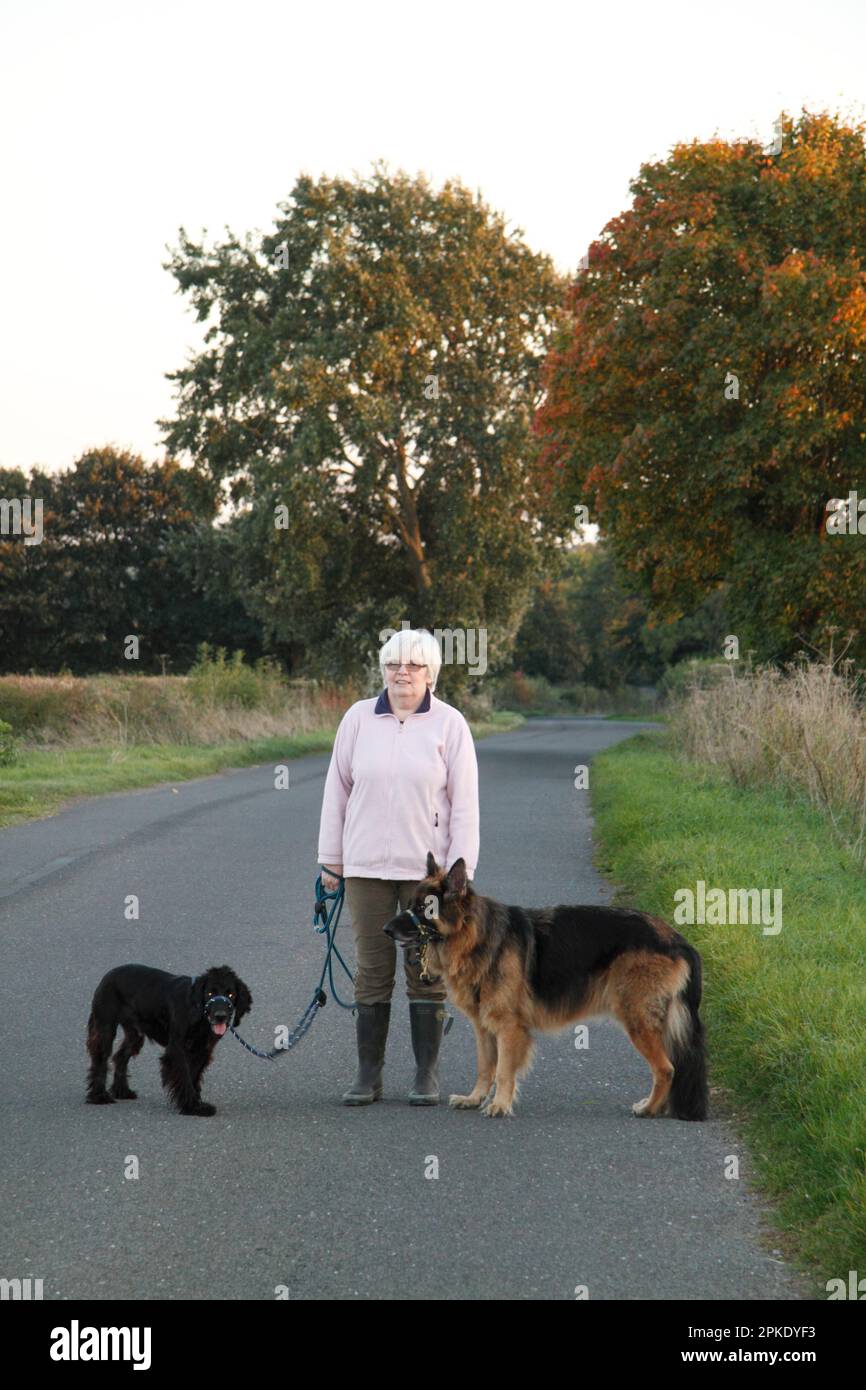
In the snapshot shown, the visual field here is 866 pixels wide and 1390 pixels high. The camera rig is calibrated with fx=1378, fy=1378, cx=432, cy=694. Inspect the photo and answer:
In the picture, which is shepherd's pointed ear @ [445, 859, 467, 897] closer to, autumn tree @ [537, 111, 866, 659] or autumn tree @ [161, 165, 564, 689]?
autumn tree @ [537, 111, 866, 659]

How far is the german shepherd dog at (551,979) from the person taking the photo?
19.3ft

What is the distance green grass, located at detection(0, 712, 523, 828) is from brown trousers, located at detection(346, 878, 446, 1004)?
35.8 feet

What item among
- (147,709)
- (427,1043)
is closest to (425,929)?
(427,1043)

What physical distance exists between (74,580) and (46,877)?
5176 centimetres

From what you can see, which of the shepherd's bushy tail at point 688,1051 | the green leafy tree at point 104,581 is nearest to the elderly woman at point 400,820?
the shepherd's bushy tail at point 688,1051

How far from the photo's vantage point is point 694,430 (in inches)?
945

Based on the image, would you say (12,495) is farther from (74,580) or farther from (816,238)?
(816,238)

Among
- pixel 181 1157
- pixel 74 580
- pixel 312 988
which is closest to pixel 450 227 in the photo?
pixel 74 580

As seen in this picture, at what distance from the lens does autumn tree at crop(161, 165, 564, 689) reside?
3772cm

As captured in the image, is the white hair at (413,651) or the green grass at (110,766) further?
the green grass at (110,766)

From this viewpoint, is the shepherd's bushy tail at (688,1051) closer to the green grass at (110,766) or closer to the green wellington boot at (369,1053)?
the green wellington boot at (369,1053)

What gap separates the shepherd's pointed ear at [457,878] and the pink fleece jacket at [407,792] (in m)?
0.32

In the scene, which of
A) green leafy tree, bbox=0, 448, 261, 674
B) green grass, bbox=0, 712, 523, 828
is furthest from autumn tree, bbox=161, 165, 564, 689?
green leafy tree, bbox=0, 448, 261, 674

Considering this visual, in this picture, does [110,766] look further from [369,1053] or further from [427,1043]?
[427,1043]
